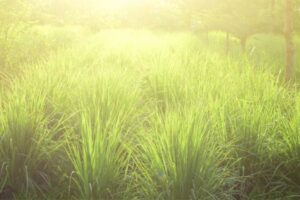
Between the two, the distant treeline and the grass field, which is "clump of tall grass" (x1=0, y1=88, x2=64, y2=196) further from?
the distant treeline

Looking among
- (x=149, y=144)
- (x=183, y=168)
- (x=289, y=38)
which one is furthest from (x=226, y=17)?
(x=183, y=168)

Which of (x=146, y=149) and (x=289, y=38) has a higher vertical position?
(x=146, y=149)

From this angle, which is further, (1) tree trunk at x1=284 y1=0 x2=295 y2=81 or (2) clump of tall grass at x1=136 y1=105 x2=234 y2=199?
(1) tree trunk at x1=284 y1=0 x2=295 y2=81

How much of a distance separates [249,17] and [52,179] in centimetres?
1047

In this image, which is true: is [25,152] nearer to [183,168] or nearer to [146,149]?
[146,149]

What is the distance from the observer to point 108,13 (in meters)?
35.4

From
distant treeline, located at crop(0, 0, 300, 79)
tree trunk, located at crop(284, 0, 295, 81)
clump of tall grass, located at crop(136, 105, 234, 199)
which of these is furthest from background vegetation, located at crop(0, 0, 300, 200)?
distant treeline, located at crop(0, 0, 300, 79)

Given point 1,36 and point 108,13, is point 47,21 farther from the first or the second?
point 1,36

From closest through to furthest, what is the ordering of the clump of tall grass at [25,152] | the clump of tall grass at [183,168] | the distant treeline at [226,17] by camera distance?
the clump of tall grass at [183,168] → the clump of tall grass at [25,152] → the distant treeline at [226,17]

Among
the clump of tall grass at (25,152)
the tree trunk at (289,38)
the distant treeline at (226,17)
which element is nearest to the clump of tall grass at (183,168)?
the clump of tall grass at (25,152)

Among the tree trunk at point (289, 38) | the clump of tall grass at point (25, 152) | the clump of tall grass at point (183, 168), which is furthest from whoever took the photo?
the tree trunk at point (289, 38)

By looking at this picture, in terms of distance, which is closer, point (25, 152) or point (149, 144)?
point (149, 144)

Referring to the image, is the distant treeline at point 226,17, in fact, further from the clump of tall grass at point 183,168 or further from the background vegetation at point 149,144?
the clump of tall grass at point 183,168

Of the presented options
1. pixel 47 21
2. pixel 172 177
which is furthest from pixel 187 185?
pixel 47 21
